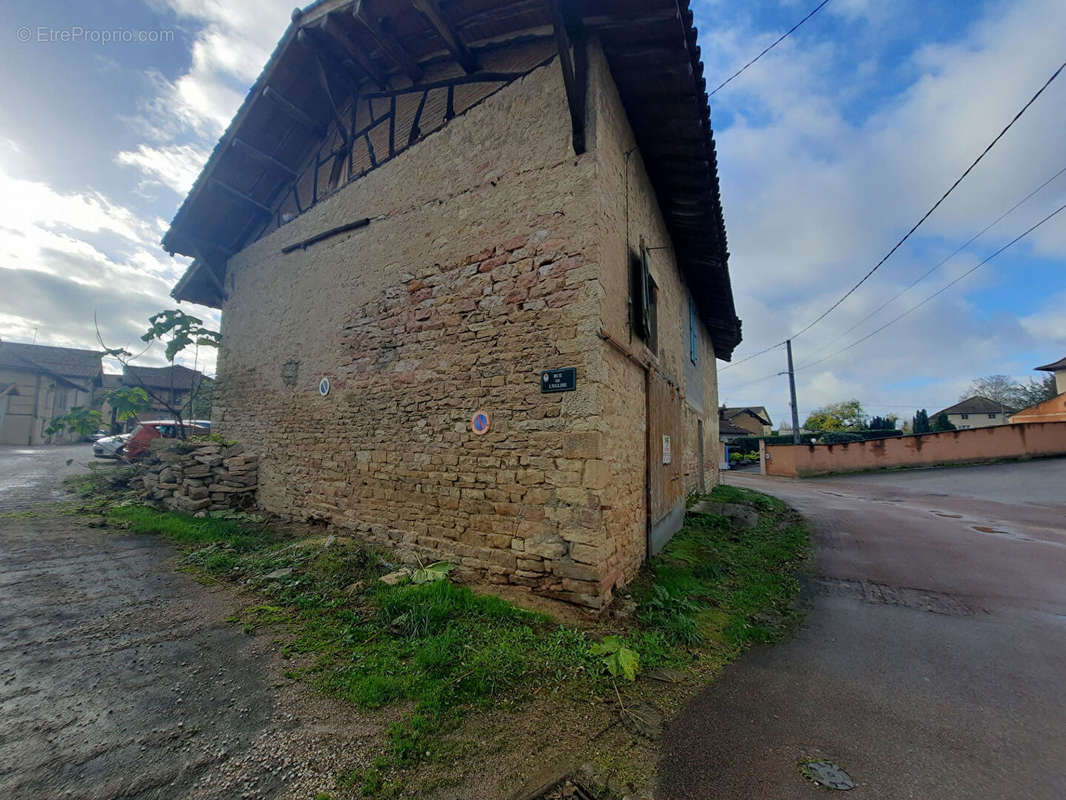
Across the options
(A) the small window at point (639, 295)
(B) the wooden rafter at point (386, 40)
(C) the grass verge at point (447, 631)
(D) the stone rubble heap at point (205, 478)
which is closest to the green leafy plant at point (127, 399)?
(D) the stone rubble heap at point (205, 478)

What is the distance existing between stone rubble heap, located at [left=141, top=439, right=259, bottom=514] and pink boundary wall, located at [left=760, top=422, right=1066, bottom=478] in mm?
22691

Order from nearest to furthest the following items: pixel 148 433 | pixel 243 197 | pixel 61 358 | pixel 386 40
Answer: pixel 386 40 < pixel 243 197 < pixel 148 433 < pixel 61 358

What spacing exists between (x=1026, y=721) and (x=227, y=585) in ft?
22.7

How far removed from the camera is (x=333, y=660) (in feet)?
11.0

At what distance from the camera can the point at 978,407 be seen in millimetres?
49250

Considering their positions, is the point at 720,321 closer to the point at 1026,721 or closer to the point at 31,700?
the point at 1026,721

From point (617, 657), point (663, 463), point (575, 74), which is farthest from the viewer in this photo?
point (663, 463)

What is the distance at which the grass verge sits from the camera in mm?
2865

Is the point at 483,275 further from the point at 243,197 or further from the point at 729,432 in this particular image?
the point at 729,432

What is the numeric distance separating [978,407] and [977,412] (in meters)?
0.74

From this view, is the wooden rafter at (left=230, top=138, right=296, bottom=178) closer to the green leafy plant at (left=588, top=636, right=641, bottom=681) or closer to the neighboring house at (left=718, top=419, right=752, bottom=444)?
the green leafy plant at (left=588, top=636, right=641, bottom=681)

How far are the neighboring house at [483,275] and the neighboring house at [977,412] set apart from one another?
58.9m

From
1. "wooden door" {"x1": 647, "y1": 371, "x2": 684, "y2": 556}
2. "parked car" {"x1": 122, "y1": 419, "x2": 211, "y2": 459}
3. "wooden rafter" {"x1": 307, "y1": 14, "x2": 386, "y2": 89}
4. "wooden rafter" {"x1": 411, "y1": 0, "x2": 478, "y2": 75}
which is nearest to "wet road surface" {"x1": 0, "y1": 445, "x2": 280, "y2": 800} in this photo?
"wooden door" {"x1": 647, "y1": 371, "x2": 684, "y2": 556}

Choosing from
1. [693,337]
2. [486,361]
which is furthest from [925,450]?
[486,361]
